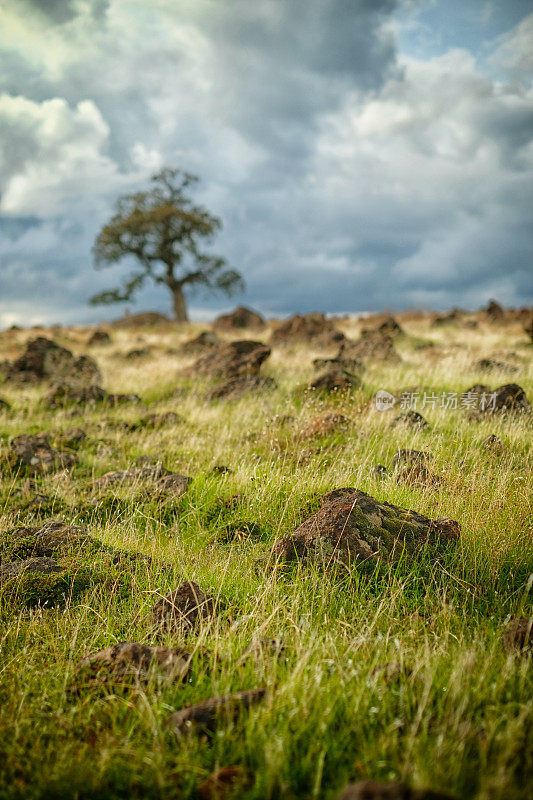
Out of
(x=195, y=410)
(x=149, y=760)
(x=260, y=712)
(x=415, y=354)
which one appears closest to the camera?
(x=149, y=760)

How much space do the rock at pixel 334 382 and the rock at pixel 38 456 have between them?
186 inches

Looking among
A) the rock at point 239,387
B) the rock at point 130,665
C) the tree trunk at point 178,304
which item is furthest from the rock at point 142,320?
the rock at point 130,665

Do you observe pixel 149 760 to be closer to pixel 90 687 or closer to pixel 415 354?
pixel 90 687

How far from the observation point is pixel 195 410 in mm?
9398

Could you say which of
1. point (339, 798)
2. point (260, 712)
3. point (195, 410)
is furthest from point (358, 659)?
point (195, 410)

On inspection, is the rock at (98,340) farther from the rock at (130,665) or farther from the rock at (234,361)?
the rock at (130,665)

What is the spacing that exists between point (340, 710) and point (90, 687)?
132 cm

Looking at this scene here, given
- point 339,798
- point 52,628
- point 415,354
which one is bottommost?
point 52,628

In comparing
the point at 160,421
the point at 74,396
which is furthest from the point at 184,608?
the point at 74,396

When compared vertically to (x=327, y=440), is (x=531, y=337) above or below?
above

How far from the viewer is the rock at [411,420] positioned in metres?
7.31

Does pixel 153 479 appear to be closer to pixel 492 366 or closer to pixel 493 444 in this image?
pixel 493 444

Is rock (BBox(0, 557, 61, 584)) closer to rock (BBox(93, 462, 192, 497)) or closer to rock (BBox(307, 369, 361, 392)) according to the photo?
rock (BBox(93, 462, 192, 497))

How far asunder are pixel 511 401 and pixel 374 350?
6.32m
